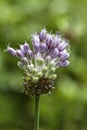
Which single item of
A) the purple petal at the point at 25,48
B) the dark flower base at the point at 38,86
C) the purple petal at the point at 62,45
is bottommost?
the dark flower base at the point at 38,86

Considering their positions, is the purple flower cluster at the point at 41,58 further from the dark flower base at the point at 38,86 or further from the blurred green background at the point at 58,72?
the blurred green background at the point at 58,72

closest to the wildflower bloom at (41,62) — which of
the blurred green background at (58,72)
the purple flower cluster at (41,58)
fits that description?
the purple flower cluster at (41,58)

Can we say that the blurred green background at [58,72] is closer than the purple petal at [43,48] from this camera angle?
No

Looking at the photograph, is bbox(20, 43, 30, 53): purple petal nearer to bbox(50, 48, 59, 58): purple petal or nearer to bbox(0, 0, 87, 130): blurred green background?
bbox(50, 48, 59, 58): purple petal

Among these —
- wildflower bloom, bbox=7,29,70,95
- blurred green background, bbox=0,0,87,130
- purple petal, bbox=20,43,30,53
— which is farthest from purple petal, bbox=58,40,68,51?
blurred green background, bbox=0,0,87,130

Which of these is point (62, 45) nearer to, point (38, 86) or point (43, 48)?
point (43, 48)

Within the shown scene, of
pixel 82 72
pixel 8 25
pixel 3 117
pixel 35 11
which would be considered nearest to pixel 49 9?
pixel 35 11

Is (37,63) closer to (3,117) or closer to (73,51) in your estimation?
(3,117)

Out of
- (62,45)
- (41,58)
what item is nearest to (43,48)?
(41,58)
